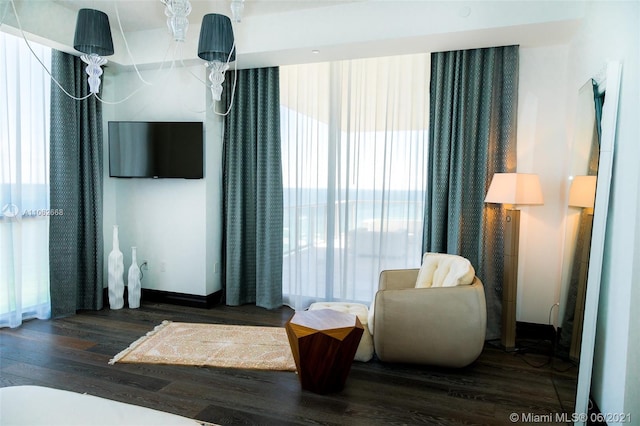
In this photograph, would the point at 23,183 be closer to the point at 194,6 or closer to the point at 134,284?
the point at 134,284

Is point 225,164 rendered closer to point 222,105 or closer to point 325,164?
point 222,105

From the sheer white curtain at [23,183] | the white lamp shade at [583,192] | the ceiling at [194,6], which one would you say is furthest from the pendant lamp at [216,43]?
the sheer white curtain at [23,183]

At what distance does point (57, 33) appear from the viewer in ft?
12.0

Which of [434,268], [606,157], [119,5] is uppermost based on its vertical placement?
[119,5]

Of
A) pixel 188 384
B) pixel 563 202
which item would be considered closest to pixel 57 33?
pixel 188 384

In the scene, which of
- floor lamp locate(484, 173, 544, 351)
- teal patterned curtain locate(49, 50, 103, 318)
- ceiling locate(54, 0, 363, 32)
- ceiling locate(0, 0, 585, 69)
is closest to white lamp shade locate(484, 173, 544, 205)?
floor lamp locate(484, 173, 544, 351)

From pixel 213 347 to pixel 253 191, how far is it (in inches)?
70.2

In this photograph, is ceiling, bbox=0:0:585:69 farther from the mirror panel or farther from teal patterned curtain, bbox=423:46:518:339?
the mirror panel

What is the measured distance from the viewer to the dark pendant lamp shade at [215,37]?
2.28 m

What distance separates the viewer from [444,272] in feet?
10.6

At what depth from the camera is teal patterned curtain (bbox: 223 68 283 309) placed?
14.4ft

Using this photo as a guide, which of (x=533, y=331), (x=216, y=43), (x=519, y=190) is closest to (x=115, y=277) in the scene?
(x=216, y=43)

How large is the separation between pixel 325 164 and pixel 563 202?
223 cm

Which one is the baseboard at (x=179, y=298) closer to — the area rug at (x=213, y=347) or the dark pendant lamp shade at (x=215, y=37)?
the area rug at (x=213, y=347)
